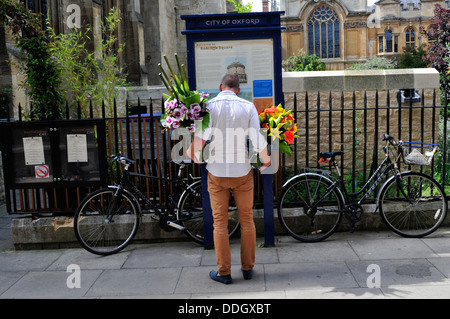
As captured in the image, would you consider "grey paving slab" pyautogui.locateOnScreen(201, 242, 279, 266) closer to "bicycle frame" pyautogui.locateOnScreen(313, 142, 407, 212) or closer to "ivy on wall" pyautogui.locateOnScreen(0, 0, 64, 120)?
"bicycle frame" pyautogui.locateOnScreen(313, 142, 407, 212)

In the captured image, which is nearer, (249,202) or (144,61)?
(249,202)

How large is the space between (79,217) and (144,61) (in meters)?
22.9

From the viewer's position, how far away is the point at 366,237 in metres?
5.78

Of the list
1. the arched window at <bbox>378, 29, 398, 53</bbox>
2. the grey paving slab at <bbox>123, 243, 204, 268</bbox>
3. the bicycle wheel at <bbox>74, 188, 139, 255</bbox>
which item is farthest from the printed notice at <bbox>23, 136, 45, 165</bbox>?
the arched window at <bbox>378, 29, 398, 53</bbox>

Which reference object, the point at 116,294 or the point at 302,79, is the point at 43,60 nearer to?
the point at 116,294

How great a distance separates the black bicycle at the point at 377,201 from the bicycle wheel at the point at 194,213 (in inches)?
22.4

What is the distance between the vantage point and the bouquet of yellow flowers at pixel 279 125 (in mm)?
5012

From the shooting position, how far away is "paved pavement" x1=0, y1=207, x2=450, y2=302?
14.1 feet

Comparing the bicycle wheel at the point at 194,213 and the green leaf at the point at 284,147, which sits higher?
the green leaf at the point at 284,147

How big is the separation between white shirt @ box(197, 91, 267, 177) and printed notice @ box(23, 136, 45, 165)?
8.05ft

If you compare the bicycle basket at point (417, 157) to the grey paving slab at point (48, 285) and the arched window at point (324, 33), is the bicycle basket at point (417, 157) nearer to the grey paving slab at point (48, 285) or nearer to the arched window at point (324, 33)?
the grey paving slab at point (48, 285)

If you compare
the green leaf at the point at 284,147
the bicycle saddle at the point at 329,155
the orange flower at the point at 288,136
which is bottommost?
the bicycle saddle at the point at 329,155

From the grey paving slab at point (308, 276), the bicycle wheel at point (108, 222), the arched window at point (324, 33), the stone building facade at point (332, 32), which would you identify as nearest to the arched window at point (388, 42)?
the stone building facade at point (332, 32)
